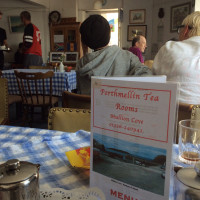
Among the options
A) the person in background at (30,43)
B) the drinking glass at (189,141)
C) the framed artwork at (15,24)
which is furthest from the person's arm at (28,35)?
the drinking glass at (189,141)

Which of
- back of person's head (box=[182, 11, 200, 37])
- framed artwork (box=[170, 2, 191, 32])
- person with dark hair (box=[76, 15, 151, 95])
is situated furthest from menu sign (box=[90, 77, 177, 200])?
framed artwork (box=[170, 2, 191, 32])

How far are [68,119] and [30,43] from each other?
10.9ft

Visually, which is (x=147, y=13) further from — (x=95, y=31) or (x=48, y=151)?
(x=48, y=151)

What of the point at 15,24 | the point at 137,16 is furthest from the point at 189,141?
the point at 15,24

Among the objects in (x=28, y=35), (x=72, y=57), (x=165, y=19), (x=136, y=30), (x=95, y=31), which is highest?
(x=165, y=19)

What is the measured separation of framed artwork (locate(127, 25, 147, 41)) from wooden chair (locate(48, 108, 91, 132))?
557 cm

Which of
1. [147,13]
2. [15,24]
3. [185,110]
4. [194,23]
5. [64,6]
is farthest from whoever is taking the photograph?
[15,24]

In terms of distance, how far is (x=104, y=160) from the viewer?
471 millimetres

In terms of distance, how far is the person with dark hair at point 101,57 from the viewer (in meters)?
1.54

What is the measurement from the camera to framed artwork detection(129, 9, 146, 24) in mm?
6188

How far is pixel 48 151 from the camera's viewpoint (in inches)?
30.2

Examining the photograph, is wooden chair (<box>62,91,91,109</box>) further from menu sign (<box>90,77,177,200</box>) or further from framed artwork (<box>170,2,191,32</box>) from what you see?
framed artwork (<box>170,2,191,32</box>)

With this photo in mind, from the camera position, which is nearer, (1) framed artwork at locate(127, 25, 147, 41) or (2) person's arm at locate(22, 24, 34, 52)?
(2) person's arm at locate(22, 24, 34, 52)

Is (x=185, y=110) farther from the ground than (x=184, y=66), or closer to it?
closer to it
